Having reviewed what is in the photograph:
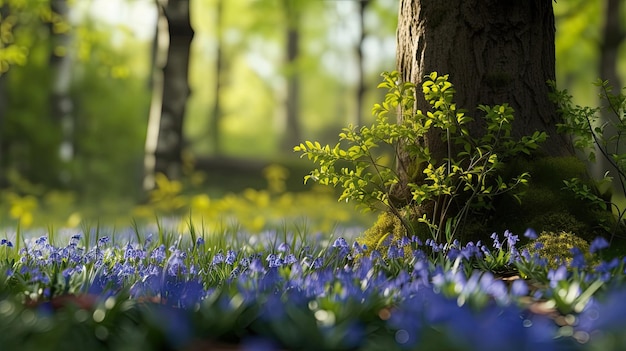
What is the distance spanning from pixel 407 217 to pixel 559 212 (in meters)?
0.99

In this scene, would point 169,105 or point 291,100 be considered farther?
point 291,100

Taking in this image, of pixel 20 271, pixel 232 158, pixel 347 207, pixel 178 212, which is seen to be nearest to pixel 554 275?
pixel 20 271

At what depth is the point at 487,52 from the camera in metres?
4.43

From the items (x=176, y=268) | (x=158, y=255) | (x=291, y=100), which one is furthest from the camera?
(x=291, y=100)

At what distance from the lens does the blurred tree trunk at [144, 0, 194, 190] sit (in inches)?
334

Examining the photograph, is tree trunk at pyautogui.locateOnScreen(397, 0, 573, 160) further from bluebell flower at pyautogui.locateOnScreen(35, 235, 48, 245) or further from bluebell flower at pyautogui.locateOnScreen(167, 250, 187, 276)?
bluebell flower at pyautogui.locateOnScreen(35, 235, 48, 245)

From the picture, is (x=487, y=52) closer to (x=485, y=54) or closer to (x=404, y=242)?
(x=485, y=54)

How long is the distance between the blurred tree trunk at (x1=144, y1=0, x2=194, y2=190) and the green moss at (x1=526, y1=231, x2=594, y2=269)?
18.3 ft

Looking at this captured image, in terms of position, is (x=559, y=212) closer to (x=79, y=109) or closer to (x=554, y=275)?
(x=554, y=275)

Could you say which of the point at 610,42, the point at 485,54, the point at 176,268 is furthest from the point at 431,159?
the point at 610,42

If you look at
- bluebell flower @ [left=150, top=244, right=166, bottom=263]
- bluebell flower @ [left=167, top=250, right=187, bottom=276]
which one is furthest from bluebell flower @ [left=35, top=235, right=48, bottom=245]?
bluebell flower @ [left=167, top=250, right=187, bottom=276]

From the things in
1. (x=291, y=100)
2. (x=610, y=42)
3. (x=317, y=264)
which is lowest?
(x=317, y=264)

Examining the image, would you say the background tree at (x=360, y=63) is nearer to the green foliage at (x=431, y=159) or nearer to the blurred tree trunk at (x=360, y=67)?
the blurred tree trunk at (x=360, y=67)

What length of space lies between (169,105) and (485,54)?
16.8 ft
